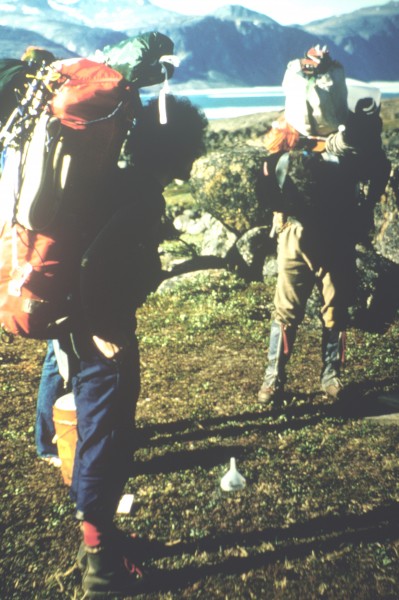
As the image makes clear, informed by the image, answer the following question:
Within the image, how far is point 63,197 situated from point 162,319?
5792mm

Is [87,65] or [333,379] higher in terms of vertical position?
[87,65]

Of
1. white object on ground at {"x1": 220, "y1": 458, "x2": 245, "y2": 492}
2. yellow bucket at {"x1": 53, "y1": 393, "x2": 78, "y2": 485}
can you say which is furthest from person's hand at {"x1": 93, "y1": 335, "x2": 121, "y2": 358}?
white object on ground at {"x1": 220, "y1": 458, "x2": 245, "y2": 492}

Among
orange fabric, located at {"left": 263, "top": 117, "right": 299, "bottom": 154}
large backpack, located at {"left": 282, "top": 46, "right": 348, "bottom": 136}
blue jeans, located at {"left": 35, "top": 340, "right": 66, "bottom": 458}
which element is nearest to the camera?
blue jeans, located at {"left": 35, "top": 340, "right": 66, "bottom": 458}

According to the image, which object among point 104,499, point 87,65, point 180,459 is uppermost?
point 87,65

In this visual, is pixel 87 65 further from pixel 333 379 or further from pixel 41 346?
pixel 41 346

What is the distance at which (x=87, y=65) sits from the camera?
245cm

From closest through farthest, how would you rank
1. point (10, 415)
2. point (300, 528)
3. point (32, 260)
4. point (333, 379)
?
point (32, 260)
point (300, 528)
point (10, 415)
point (333, 379)

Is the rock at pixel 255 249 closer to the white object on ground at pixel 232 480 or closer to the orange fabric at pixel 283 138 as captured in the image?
the orange fabric at pixel 283 138

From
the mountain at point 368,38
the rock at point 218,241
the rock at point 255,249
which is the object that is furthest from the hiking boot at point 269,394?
the mountain at point 368,38

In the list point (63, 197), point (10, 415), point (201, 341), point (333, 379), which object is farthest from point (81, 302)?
point (201, 341)

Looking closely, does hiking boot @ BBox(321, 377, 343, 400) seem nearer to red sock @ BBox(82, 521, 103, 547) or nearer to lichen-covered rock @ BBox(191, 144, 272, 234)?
red sock @ BBox(82, 521, 103, 547)

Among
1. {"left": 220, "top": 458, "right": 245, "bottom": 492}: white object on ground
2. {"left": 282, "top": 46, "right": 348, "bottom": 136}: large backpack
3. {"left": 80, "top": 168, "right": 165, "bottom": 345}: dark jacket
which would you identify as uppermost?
{"left": 282, "top": 46, "right": 348, "bottom": 136}: large backpack

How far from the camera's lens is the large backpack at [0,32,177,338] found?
2.31m

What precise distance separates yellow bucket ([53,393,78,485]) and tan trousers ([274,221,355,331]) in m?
2.56
